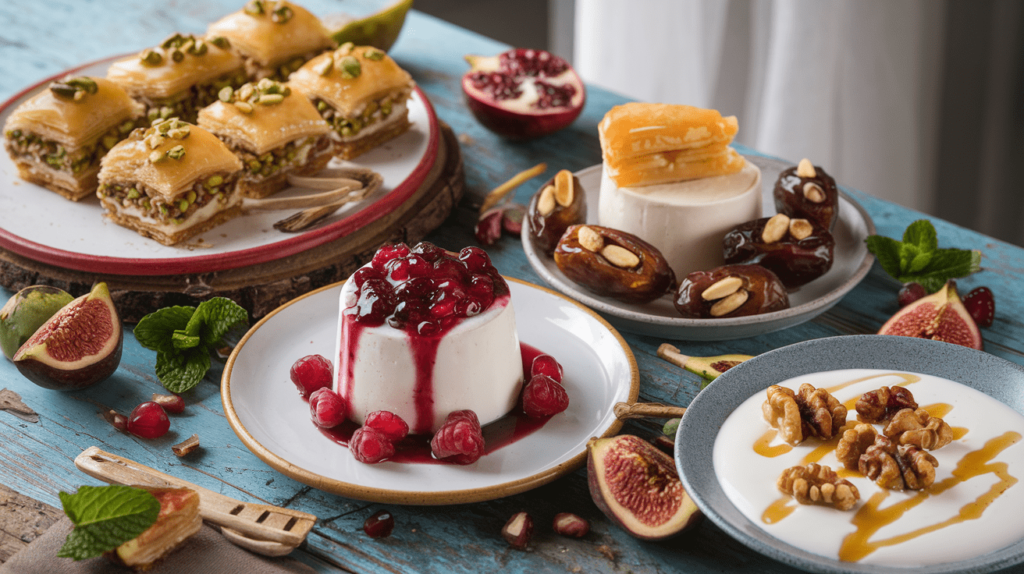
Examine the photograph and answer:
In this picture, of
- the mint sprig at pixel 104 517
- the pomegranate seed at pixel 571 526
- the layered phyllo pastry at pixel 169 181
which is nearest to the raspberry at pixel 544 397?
the pomegranate seed at pixel 571 526

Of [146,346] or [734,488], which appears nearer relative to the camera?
[734,488]

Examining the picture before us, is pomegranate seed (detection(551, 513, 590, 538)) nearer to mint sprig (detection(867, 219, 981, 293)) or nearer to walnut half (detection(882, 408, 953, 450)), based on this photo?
walnut half (detection(882, 408, 953, 450))

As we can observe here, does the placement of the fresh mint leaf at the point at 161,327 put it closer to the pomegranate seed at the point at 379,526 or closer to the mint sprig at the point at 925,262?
the pomegranate seed at the point at 379,526

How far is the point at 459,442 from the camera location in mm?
1611

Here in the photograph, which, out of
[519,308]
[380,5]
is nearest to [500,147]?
Result: [519,308]

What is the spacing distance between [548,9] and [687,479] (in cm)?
592

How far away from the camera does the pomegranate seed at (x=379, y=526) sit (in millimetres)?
1563

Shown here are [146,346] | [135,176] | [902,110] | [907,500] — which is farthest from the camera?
[902,110]

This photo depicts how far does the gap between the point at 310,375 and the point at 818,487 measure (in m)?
1.04

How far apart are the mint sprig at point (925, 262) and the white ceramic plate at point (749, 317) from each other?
0.07 meters

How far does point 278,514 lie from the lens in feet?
5.03

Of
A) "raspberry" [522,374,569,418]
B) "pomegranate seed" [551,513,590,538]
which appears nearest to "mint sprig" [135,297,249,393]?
"raspberry" [522,374,569,418]

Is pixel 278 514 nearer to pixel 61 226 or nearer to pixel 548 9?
pixel 61 226

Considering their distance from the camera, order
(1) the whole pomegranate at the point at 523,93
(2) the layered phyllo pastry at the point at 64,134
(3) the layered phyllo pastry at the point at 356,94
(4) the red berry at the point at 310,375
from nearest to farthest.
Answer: (4) the red berry at the point at 310,375 → (2) the layered phyllo pastry at the point at 64,134 → (3) the layered phyllo pastry at the point at 356,94 → (1) the whole pomegranate at the point at 523,93
